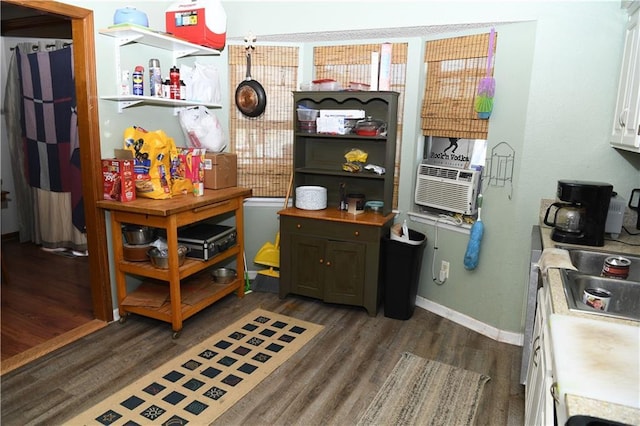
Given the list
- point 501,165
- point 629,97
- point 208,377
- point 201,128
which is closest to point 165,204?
point 201,128

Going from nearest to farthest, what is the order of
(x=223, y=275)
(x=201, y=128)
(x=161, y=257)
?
(x=161, y=257)
(x=201, y=128)
(x=223, y=275)

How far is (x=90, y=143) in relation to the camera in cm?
294

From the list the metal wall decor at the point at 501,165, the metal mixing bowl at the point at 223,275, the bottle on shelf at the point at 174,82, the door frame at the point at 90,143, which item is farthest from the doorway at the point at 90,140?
the metal wall decor at the point at 501,165

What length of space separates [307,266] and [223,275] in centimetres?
69

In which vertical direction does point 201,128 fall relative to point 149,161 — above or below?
above

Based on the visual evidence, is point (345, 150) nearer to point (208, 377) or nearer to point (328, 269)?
point (328, 269)

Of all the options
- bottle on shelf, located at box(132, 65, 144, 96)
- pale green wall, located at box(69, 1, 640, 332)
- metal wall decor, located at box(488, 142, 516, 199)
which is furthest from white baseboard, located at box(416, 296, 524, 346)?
bottle on shelf, located at box(132, 65, 144, 96)

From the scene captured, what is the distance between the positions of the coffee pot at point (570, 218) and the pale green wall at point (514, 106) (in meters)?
0.43

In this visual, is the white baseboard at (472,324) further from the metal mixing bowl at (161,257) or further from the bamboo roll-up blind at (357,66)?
the metal mixing bowl at (161,257)

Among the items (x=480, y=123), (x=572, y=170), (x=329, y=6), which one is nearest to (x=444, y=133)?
(x=480, y=123)

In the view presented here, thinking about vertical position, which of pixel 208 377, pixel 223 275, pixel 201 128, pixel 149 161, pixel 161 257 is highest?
pixel 201 128

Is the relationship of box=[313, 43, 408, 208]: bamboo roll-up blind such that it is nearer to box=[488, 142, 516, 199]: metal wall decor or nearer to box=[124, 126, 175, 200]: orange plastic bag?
box=[488, 142, 516, 199]: metal wall decor

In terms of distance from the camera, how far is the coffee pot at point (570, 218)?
7.81ft

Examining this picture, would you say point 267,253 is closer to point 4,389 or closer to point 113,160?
point 113,160
